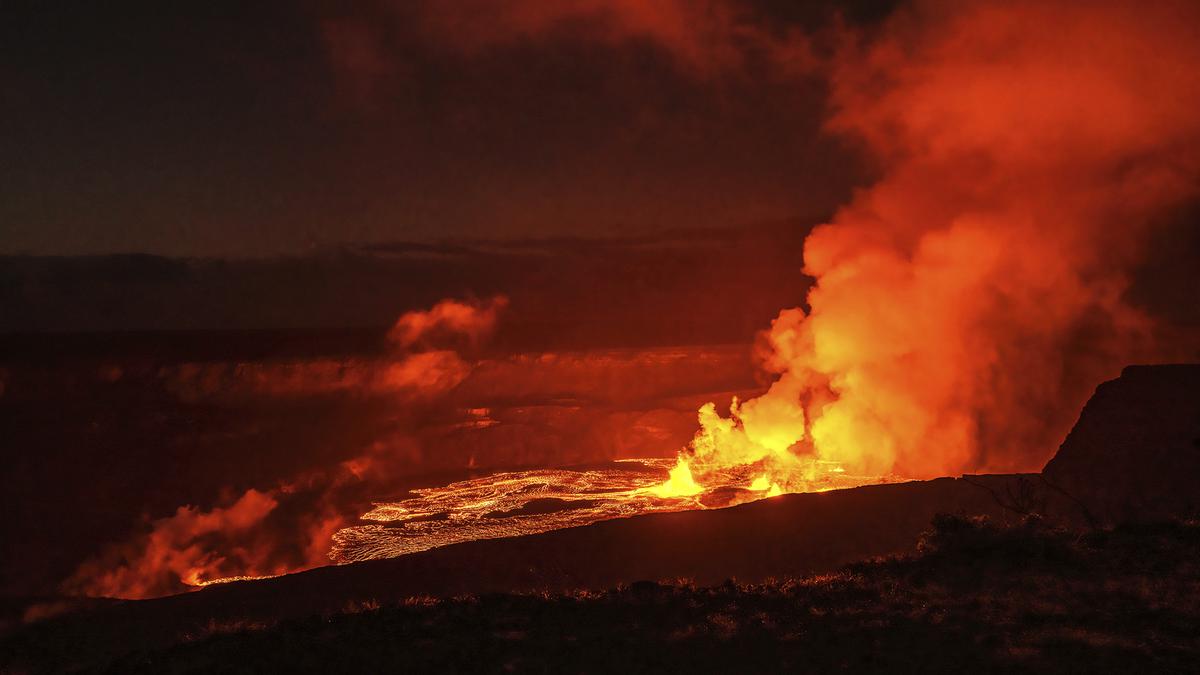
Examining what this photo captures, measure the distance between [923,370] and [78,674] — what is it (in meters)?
33.7

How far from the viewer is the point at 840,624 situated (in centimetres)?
1038

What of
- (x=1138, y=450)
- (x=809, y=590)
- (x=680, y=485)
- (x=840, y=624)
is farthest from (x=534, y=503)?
(x=840, y=624)

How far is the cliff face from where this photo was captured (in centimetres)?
1691

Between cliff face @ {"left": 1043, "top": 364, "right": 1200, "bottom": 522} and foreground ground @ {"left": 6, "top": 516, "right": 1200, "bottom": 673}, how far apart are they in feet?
12.3

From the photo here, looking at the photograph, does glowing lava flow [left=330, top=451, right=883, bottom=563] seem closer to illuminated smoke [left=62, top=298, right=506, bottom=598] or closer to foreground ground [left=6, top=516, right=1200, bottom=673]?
illuminated smoke [left=62, top=298, right=506, bottom=598]

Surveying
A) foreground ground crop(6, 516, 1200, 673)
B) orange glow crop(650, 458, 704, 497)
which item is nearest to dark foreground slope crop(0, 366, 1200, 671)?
foreground ground crop(6, 516, 1200, 673)

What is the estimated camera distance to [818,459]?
35.5 m

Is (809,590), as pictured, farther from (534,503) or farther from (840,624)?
(534,503)

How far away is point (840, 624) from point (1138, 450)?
1130 centimetres

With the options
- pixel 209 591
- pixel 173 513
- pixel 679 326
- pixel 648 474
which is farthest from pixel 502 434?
pixel 209 591

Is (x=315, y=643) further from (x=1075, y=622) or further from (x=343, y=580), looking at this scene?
(x=1075, y=622)

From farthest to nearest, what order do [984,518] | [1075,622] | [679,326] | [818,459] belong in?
1. [679,326]
2. [818,459]
3. [984,518]
4. [1075,622]

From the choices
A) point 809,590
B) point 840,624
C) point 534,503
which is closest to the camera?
point 840,624

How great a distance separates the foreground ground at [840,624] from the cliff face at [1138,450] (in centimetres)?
374
